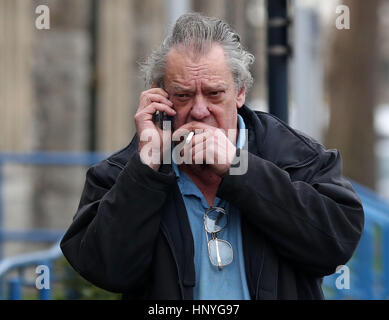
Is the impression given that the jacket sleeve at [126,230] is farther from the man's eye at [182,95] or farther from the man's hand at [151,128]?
the man's eye at [182,95]

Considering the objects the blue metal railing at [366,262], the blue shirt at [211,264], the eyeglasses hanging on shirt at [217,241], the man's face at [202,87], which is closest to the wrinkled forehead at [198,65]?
the man's face at [202,87]

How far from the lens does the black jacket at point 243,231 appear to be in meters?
2.48

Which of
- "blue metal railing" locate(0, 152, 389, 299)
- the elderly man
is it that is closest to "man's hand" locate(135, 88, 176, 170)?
the elderly man

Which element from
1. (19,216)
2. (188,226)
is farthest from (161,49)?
(19,216)

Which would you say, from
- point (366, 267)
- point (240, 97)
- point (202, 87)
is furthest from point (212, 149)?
point (366, 267)

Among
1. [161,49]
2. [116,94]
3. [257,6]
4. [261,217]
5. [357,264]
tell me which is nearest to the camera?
[261,217]

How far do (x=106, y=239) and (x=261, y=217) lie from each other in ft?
1.47

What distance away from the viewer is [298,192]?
8.22 ft

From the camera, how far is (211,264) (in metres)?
2.55

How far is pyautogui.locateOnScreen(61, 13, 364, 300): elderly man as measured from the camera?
2486 mm

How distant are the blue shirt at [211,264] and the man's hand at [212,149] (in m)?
0.16
